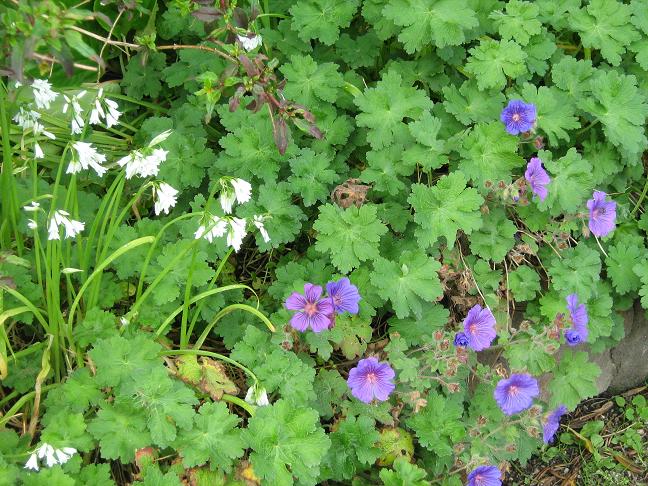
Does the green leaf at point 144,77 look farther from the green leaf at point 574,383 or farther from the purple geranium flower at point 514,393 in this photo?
the green leaf at point 574,383

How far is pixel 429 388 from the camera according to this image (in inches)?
112

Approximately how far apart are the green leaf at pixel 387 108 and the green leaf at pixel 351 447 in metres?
1.00

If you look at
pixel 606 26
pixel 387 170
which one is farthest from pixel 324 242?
pixel 606 26

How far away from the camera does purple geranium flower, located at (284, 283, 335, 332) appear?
2.61 meters

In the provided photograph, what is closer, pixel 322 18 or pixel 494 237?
pixel 494 237

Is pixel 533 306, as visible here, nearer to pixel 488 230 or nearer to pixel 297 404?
pixel 488 230

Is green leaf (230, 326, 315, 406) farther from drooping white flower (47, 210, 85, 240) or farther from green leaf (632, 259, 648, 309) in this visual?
green leaf (632, 259, 648, 309)

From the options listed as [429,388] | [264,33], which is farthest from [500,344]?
[264,33]

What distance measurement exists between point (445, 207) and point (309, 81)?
0.72 m

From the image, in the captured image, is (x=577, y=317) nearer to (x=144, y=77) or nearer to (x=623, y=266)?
(x=623, y=266)

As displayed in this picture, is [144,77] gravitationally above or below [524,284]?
above

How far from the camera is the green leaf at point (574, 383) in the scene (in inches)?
118

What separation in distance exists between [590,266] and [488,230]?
42 centimetres

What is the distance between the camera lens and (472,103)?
10.2 feet
